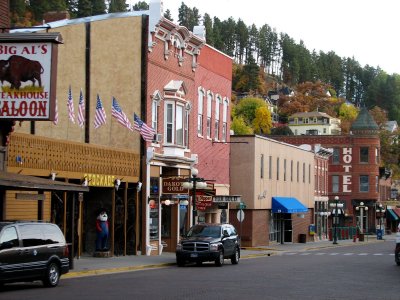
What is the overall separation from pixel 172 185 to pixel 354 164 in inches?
2248

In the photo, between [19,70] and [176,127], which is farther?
[176,127]

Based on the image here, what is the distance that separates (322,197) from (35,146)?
51.2 m

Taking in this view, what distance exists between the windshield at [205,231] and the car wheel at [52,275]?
38.7 ft

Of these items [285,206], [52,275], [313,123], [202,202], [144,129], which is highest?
[313,123]

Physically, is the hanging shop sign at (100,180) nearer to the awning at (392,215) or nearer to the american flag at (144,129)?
the american flag at (144,129)

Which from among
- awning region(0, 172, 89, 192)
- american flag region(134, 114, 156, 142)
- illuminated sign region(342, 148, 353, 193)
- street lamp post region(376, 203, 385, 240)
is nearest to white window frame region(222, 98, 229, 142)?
american flag region(134, 114, 156, 142)

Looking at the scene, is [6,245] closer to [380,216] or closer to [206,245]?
[206,245]

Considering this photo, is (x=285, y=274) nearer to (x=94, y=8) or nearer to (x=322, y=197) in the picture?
(x=322, y=197)

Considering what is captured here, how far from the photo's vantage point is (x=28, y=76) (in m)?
27.1

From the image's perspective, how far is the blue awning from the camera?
2338 inches

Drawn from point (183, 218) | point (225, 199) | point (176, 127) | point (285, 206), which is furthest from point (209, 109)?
point (285, 206)

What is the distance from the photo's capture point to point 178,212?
43.1 meters

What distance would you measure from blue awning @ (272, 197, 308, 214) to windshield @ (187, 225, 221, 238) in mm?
25338

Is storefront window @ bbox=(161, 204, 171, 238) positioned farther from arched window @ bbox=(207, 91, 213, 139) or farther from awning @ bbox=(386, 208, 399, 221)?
awning @ bbox=(386, 208, 399, 221)
